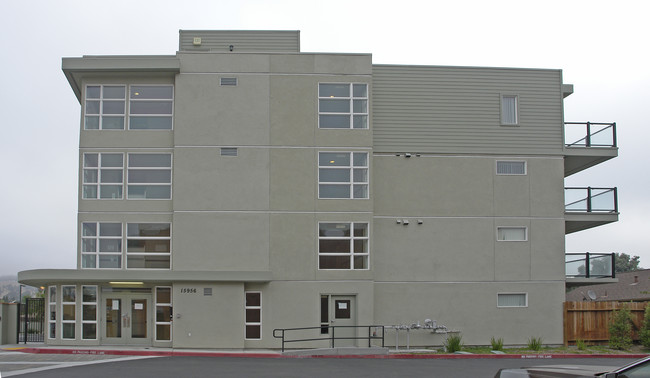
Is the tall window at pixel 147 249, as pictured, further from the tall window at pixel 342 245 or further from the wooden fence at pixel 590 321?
the wooden fence at pixel 590 321

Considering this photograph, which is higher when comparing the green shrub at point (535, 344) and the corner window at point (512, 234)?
the corner window at point (512, 234)

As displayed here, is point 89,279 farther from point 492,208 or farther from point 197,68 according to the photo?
point 492,208

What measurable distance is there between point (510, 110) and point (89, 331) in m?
18.0

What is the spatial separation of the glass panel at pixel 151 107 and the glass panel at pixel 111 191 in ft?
9.51

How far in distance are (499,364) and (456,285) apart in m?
6.04

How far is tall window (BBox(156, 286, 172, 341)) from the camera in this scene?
963 inches

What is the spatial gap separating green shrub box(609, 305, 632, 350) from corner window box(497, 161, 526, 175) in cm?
639

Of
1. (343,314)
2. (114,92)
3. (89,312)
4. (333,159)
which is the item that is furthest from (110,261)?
(333,159)

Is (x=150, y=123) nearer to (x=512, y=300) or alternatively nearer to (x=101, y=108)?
(x=101, y=108)

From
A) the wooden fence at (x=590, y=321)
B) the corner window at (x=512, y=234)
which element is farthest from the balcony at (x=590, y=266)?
the corner window at (x=512, y=234)

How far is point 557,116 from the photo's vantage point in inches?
1069

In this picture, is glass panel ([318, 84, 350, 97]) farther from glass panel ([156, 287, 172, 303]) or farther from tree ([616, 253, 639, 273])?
tree ([616, 253, 639, 273])

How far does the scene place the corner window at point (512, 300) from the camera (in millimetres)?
26141

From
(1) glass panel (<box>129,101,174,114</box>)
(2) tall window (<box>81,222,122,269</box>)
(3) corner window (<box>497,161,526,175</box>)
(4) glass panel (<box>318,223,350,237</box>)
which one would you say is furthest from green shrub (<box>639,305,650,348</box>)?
(2) tall window (<box>81,222,122,269</box>)
